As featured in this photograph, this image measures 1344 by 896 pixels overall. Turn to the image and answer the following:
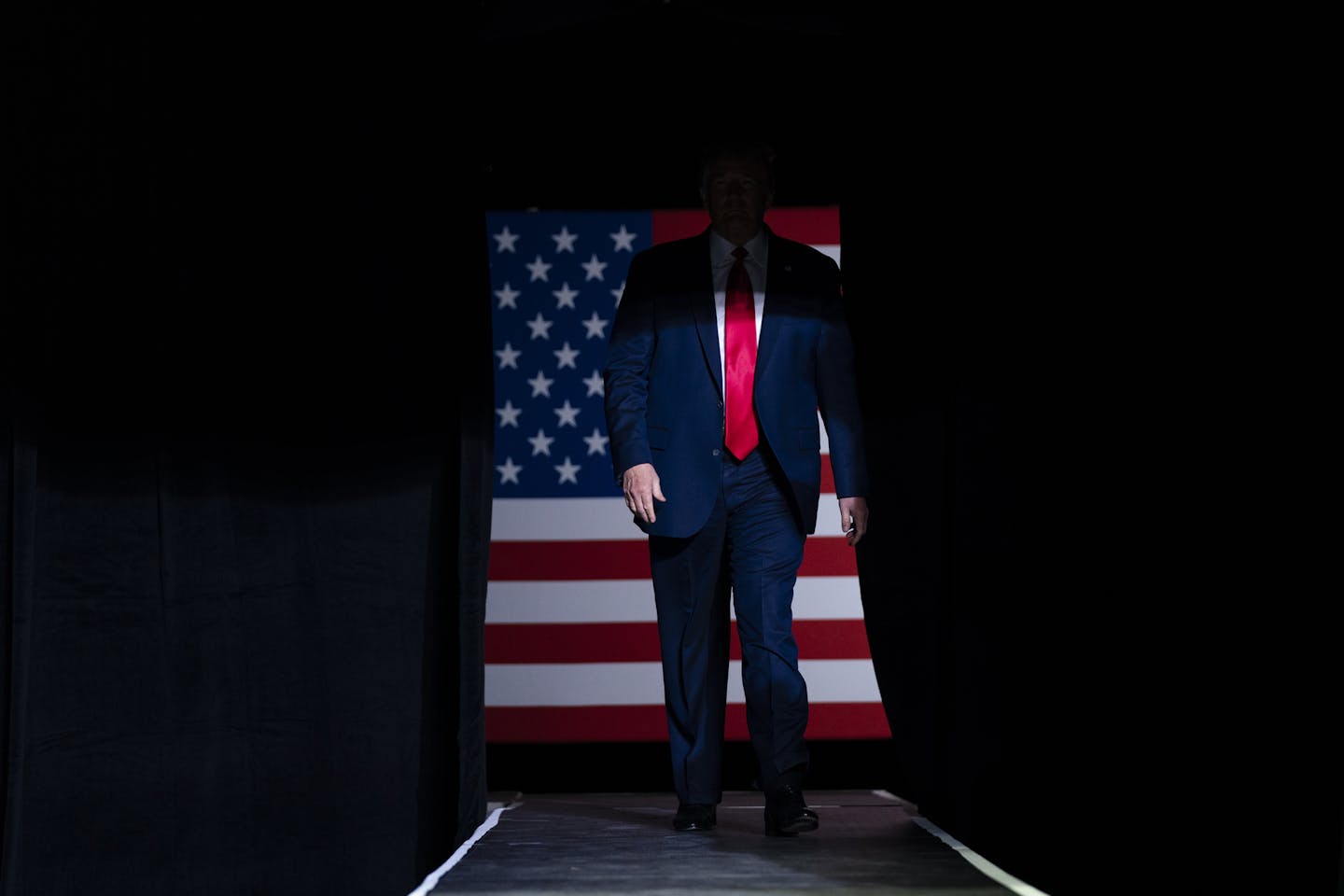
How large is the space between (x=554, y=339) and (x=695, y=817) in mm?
1650

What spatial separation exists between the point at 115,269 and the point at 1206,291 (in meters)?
2.39

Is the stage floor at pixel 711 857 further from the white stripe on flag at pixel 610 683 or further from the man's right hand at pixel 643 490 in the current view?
the man's right hand at pixel 643 490

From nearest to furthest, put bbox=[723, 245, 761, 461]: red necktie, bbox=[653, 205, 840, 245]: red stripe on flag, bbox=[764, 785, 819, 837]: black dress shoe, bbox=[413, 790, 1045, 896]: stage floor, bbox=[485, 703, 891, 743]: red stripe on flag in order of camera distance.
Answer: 1. bbox=[413, 790, 1045, 896]: stage floor
2. bbox=[764, 785, 819, 837]: black dress shoe
3. bbox=[723, 245, 761, 461]: red necktie
4. bbox=[485, 703, 891, 743]: red stripe on flag
5. bbox=[653, 205, 840, 245]: red stripe on flag

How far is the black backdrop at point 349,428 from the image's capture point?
283cm

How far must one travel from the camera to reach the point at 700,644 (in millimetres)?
2680

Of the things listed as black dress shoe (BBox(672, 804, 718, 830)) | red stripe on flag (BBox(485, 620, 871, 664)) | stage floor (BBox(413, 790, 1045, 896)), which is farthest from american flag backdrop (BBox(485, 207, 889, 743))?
black dress shoe (BBox(672, 804, 718, 830))

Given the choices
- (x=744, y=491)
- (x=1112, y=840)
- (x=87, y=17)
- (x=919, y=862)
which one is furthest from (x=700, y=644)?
(x=87, y=17)

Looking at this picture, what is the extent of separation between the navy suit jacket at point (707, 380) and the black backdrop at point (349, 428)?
342 millimetres

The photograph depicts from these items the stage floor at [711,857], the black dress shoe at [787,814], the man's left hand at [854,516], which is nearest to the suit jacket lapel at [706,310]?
the man's left hand at [854,516]

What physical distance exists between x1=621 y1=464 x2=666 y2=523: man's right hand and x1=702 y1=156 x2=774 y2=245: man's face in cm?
56

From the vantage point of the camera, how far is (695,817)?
2.70 m

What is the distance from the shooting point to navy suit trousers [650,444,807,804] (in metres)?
2.64

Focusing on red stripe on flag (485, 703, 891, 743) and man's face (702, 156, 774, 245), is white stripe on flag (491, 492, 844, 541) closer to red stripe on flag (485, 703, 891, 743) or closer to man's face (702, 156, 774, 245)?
red stripe on flag (485, 703, 891, 743)

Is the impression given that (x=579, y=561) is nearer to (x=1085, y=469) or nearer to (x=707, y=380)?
(x=707, y=380)
